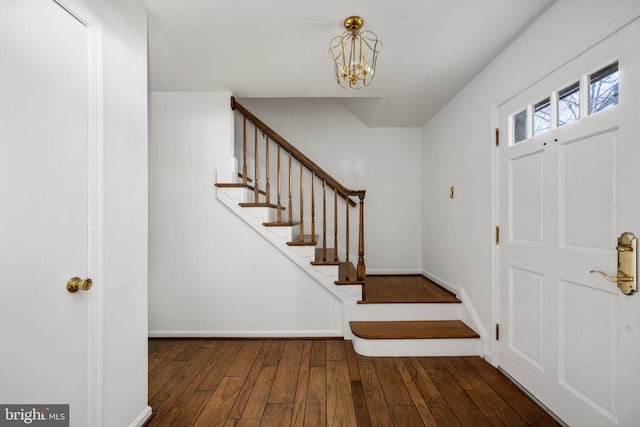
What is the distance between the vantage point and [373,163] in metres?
4.28

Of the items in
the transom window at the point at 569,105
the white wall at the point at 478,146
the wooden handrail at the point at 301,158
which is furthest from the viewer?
the wooden handrail at the point at 301,158

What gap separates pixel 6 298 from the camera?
102cm

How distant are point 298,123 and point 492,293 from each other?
3069 mm

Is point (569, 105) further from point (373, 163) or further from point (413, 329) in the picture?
point (373, 163)

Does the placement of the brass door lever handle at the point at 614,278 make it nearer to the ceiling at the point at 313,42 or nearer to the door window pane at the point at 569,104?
the door window pane at the point at 569,104

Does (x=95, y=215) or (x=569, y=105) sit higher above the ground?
(x=569, y=105)

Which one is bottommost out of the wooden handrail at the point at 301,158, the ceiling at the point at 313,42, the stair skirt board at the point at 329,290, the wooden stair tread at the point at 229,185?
the stair skirt board at the point at 329,290

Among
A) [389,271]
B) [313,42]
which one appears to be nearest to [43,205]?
[313,42]

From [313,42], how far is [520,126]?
1581 millimetres

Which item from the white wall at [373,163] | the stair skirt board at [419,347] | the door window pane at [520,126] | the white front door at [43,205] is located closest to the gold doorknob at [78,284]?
the white front door at [43,205]

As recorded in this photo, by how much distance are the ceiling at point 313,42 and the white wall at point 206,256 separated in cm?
36

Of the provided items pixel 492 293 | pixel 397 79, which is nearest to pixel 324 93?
pixel 397 79

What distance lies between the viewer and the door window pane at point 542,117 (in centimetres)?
188

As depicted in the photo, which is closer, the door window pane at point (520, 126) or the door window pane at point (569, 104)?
the door window pane at point (569, 104)
